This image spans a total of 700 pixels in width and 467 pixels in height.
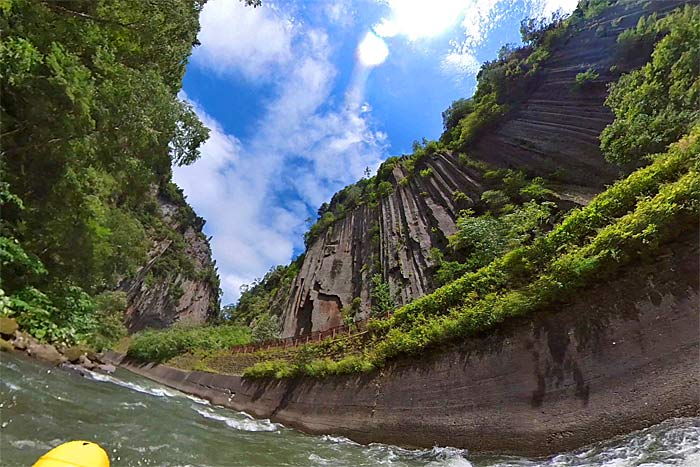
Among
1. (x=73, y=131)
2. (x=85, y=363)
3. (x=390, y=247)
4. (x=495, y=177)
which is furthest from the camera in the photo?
(x=390, y=247)

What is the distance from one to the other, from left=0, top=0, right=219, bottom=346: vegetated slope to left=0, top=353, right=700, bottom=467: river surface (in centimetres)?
134

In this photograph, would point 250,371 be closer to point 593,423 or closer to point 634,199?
point 593,423

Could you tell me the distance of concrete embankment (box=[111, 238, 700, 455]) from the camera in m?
5.71

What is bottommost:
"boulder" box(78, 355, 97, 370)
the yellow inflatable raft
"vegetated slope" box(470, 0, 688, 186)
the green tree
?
the yellow inflatable raft

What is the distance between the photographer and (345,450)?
324 inches

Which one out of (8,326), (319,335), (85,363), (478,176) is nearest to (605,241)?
(319,335)

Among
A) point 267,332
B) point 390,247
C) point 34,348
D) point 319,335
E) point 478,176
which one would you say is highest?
point 478,176

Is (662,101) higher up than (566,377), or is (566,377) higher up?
(662,101)

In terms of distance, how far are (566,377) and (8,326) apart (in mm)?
12846

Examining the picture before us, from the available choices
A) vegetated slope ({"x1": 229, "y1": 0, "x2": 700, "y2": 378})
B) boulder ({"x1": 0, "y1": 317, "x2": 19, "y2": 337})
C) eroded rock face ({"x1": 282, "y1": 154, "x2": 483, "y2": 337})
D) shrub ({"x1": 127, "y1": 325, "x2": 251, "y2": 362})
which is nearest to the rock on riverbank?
boulder ({"x1": 0, "y1": 317, "x2": 19, "y2": 337})

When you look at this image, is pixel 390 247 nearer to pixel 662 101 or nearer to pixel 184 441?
pixel 662 101

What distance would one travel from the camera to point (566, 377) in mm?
6602

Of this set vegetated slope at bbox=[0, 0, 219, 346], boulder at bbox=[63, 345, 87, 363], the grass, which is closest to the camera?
the grass

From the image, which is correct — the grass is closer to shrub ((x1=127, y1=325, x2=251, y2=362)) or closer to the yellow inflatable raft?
the yellow inflatable raft
